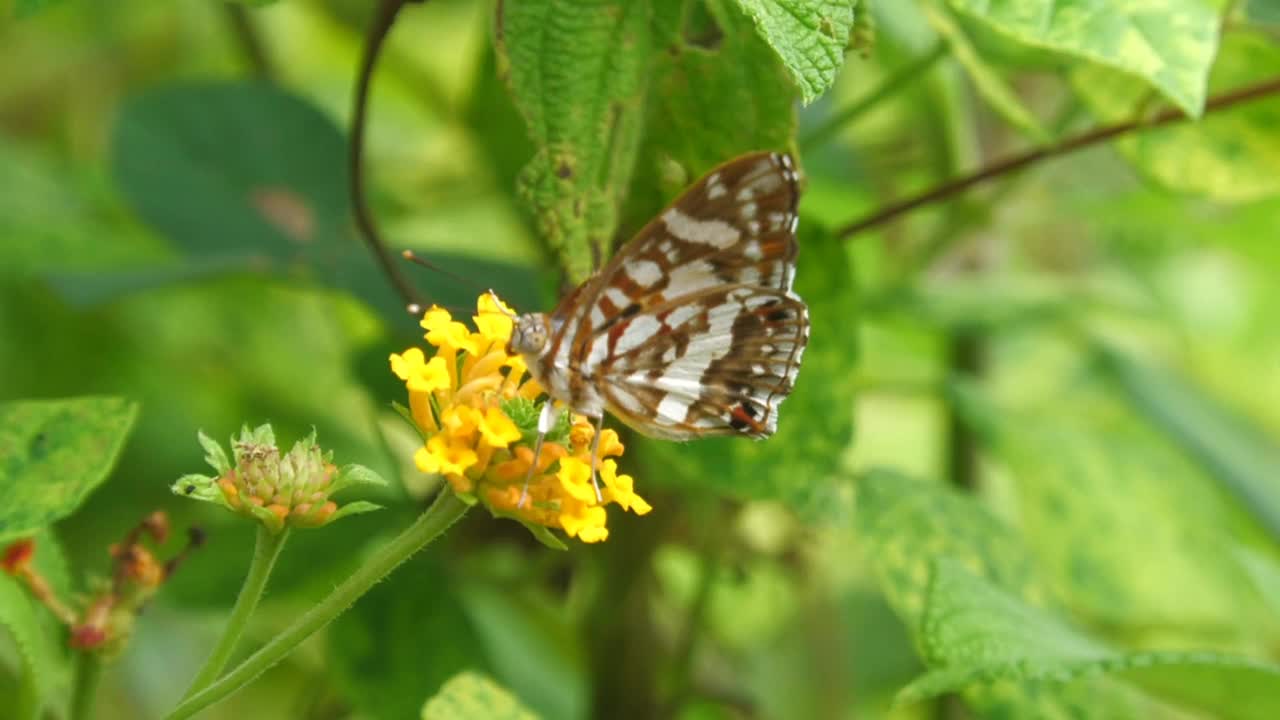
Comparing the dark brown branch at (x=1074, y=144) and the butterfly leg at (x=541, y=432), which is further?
the dark brown branch at (x=1074, y=144)

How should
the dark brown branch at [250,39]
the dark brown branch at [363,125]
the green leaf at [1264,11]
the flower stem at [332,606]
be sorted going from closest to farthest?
the flower stem at [332,606], the dark brown branch at [363,125], the green leaf at [1264,11], the dark brown branch at [250,39]

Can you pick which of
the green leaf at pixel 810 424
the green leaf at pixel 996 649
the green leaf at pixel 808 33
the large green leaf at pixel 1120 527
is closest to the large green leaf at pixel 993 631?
the green leaf at pixel 996 649

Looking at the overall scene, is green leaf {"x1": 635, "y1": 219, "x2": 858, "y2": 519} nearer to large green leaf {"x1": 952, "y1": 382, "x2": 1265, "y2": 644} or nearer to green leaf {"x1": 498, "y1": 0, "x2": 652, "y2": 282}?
green leaf {"x1": 498, "y1": 0, "x2": 652, "y2": 282}

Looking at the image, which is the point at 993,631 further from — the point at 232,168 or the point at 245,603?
the point at 232,168

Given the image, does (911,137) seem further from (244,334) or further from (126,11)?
(126,11)

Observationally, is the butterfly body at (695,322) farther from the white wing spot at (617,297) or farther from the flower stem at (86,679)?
the flower stem at (86,679)

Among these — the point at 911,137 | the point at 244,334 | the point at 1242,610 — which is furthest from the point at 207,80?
the point at 1242,610
